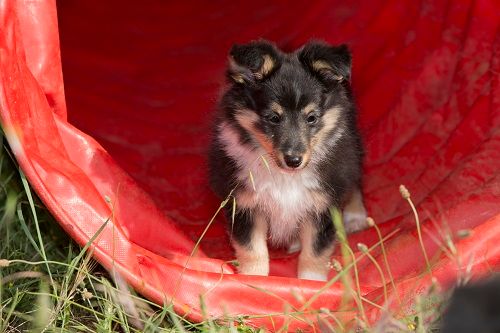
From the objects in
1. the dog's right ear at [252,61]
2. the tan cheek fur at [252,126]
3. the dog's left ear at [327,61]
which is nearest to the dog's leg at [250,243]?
the tan cheek fur at [252,126]

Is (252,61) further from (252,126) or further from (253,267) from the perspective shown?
(253,267)

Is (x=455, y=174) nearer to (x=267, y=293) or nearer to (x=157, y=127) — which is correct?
(x=267, y=293)

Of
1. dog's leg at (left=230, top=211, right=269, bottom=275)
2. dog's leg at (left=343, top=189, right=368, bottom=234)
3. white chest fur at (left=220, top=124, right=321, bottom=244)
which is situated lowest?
dog's leg at (left=343, top=189, right=368, bottom=234)

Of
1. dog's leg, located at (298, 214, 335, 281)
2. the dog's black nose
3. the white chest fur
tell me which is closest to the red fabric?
dog's leg, located at (298, 214, 335, 281)

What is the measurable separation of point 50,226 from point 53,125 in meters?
0.81

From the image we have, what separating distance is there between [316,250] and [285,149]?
798mm

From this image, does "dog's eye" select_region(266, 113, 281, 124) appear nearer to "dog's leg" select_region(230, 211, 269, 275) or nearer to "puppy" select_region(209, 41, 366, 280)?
"puppy" select_region(209, 41, 366, 280)

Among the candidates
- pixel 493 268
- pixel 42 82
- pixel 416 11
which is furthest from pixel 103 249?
pixel 416 11

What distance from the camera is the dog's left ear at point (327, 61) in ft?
12.9

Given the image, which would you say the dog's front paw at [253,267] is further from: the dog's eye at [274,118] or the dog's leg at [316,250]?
the dog's eye at [274,118]

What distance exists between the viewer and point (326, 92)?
4.19m

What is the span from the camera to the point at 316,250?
4.45 meters

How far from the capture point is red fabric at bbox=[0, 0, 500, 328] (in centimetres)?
372

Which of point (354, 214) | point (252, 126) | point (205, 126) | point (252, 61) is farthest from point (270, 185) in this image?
point (205, 126)
